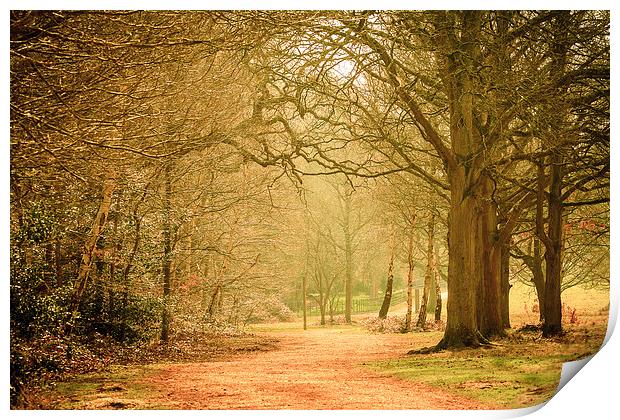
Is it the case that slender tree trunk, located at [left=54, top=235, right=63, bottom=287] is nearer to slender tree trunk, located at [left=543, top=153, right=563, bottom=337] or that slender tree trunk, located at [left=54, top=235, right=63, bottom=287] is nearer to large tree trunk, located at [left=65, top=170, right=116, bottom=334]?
large tree trunk, located at [left=65, top=170, right=116, bottom=334]

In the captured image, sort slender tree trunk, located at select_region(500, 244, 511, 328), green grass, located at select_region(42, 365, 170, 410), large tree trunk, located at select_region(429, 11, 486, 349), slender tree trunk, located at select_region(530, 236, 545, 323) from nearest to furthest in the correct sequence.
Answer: green grass, located at select_region(42, 365, 170, 410) < large tree trunk, located at select_region(429, 11, 486, 349) < slender tree trunk, located at select_region(500, 244, 511, 328) < slender tree trunk, located at select_region(530, 236, 545, 323)

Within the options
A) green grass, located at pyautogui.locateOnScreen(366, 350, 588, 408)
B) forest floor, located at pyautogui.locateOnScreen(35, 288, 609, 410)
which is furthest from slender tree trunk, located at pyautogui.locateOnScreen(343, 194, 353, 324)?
green grass, located at pyautogui.locateOnScreen(366, 350, 588, 408)

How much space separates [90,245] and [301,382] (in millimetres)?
1918

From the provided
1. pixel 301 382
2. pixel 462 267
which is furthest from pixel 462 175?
pixel 301 382

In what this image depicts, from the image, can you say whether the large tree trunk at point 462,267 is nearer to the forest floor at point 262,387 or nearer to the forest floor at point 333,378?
the forest floor at point 333,378

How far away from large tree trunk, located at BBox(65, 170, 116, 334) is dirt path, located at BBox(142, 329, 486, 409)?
2.58ft

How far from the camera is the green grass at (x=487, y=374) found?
20.1ft

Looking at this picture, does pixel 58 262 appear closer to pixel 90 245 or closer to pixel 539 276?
pixel 90 245

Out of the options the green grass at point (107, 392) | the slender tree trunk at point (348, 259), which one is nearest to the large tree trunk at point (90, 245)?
the green grass at point (107, 392)

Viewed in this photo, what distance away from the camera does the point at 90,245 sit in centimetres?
629

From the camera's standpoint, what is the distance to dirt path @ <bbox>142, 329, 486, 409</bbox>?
6.10 m

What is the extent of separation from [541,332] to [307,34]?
116 inches

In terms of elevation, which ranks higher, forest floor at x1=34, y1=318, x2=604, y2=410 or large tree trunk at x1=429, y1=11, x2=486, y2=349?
large tree trunk at x1=429, y1=11, x2=486, y2=349
